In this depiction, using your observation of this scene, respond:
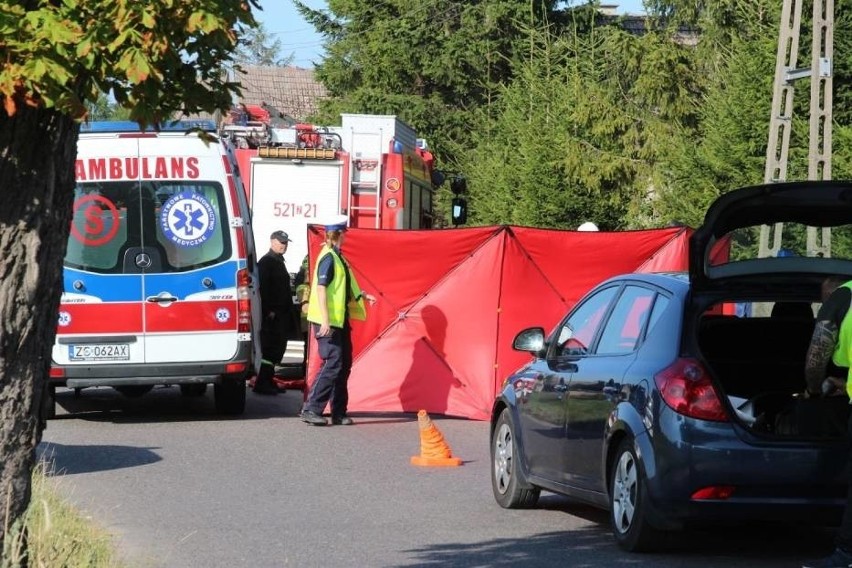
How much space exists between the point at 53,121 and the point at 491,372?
11748 mm

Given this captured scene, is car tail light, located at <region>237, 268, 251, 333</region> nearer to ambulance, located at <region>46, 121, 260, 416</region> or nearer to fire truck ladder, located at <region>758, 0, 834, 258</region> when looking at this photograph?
ambulance, located at <region>46, 121, 260, 416</region>

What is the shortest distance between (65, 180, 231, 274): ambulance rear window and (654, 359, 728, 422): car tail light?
7.94 meters

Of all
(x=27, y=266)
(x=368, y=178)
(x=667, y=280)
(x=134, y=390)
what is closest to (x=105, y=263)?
(x=134, y=390)

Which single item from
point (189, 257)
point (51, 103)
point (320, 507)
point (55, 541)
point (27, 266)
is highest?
point (51, 103)

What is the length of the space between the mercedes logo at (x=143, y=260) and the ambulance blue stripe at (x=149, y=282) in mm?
99

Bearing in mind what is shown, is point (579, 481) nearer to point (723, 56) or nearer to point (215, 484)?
point (215, 484)

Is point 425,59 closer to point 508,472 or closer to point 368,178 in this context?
point 368,178

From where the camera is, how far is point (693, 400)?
→ 821 cm

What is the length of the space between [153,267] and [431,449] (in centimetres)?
397

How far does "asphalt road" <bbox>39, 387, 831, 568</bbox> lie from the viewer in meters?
8.70

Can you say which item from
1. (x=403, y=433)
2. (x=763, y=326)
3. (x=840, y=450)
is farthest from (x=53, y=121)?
(x=403, y=433)

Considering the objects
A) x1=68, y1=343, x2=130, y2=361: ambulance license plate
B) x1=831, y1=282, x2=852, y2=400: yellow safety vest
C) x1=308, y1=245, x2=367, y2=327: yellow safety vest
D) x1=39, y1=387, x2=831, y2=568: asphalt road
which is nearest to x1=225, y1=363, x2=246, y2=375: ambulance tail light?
x1=39, y1=387, x2=831, y2=568: asphalt road

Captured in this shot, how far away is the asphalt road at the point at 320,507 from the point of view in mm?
8695

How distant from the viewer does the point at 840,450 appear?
8.23 m
